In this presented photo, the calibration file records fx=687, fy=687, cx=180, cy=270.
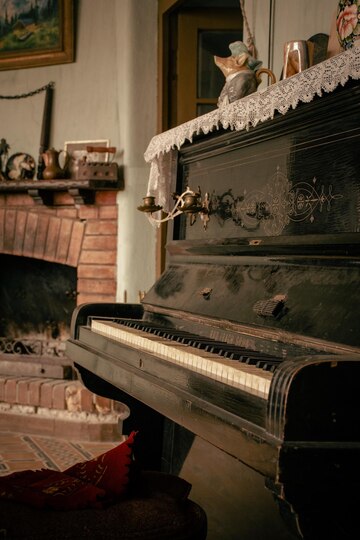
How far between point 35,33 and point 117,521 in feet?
12.5

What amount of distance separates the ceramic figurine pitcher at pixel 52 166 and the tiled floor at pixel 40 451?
62.1 inches

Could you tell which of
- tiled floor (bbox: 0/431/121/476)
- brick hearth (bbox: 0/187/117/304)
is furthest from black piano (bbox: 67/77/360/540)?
brick hearth (bbox: 0/187/117/304)

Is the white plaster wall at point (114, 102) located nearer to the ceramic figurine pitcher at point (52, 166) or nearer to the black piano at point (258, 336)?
the ceramic figurine pitcher at point (52, 166)

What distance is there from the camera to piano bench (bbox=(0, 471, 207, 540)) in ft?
4.54

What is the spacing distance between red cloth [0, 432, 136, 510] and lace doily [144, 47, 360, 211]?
95 centimetres

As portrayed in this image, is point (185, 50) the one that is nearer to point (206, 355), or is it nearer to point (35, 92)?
point (35, 92)

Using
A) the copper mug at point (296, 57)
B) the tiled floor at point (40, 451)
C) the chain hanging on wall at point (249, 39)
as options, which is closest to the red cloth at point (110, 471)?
the copper mug at point (296, 57)

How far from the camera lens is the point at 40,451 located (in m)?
3.65

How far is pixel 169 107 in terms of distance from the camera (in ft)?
13.9

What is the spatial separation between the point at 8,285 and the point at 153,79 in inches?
68.4

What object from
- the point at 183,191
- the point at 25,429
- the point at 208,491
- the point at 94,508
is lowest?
the point at 25,429

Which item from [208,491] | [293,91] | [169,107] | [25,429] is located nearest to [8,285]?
[25,429]

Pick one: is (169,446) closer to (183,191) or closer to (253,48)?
(183,191)

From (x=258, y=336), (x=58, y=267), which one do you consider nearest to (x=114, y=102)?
(x=58, y=267)
